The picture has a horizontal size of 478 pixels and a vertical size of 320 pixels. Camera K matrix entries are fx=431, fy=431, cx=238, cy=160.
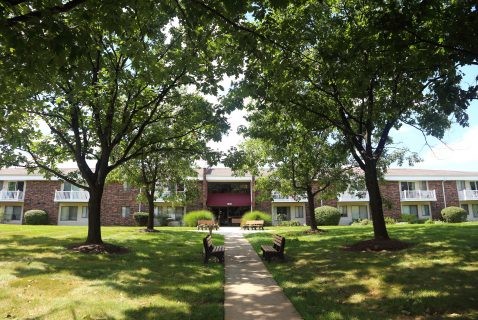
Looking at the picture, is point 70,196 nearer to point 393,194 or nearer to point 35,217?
point 35,217

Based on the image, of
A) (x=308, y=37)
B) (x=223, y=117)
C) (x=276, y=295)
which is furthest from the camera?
(x=223, y=117)

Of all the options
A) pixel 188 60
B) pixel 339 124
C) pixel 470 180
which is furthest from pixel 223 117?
pixel 470 180

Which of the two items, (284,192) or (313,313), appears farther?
(284,192)

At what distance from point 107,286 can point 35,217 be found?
3760cm

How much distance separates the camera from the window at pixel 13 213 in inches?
1836

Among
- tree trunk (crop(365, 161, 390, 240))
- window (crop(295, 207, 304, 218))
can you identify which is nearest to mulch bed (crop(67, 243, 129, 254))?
tree trunk (crop(365, 161, 390, 240))

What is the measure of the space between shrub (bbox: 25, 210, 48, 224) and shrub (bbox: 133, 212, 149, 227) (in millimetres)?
9742

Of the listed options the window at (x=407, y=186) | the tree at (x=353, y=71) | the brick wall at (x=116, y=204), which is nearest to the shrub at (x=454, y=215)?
the window at (x=407, y=186)

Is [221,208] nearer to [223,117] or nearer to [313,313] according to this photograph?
[223,117]

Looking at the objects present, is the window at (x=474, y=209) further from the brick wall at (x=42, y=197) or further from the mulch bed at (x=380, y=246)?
the brick wall at (x=42, y=197)

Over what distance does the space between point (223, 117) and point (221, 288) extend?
9985 mm

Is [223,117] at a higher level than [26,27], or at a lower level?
higher

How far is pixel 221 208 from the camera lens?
1940 inches

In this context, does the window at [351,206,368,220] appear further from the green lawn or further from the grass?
the grass
